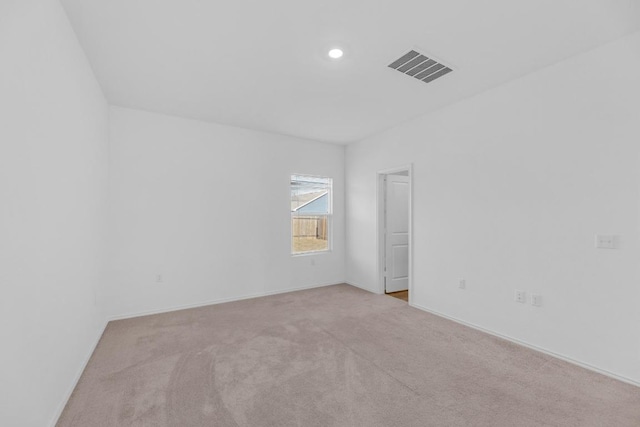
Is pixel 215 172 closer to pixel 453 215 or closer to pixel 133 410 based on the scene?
pixel 133 410

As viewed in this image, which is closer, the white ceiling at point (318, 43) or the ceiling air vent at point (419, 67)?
the white ceiling at point (318, 43)

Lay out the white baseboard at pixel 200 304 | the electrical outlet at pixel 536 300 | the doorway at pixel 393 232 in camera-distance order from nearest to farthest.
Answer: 1. the electrical outlet at pixel 536 300
2. the white baseboard at pixel 200 304
3. the doorway at pixel 393 232

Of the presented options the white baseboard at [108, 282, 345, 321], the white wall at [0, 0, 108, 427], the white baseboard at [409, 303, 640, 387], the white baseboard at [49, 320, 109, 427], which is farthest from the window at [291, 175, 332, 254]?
the white wall at [0, 0, 108, 427]

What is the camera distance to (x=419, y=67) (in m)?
2.65

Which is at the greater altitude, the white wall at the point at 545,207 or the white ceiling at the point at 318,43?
the white ceiling at the point at 318,43

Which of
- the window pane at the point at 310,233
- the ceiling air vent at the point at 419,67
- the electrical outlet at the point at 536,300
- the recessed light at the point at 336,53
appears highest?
the ceiling air vent at the point at 419,67

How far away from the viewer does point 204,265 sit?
4094mm

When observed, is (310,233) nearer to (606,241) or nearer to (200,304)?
(200,304)

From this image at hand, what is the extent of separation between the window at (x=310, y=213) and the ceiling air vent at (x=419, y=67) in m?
2.70

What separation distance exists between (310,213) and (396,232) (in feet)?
5.20

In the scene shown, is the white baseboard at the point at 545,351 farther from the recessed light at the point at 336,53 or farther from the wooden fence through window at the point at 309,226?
the recessed light at the point at 336,53

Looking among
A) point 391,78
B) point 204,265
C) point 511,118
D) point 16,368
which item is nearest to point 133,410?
point 16,368

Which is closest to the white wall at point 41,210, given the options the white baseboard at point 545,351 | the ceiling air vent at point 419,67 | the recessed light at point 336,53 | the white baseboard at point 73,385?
the white baseboard at point 73,385

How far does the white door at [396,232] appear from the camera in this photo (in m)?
4.83
